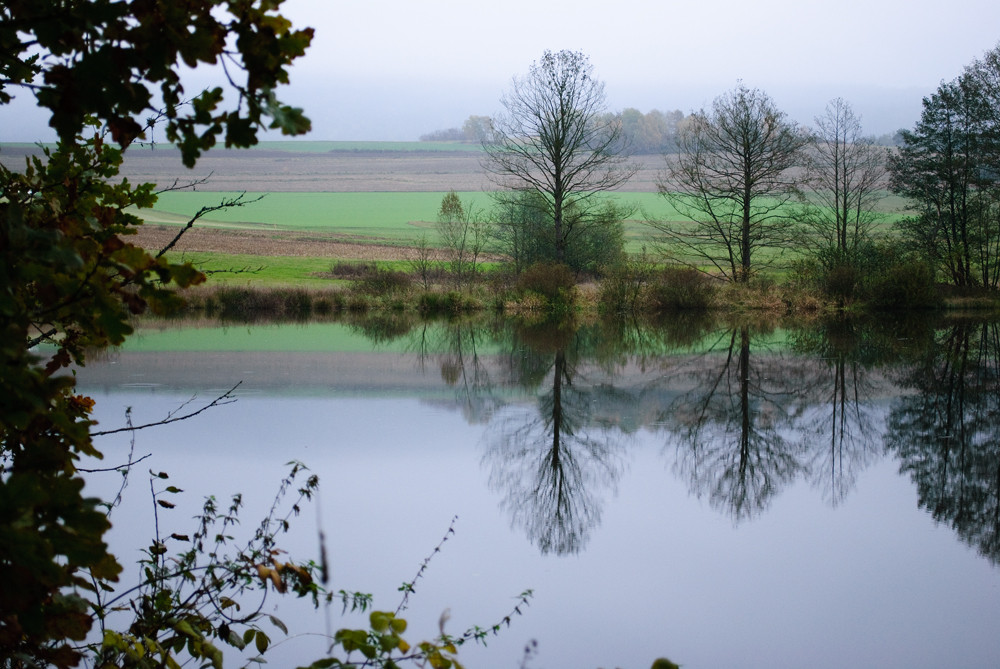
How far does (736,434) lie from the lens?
11.1 metres

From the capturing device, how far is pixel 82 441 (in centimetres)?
201

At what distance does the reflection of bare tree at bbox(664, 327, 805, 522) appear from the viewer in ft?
28.7

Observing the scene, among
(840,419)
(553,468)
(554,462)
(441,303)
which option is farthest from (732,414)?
(441,303)

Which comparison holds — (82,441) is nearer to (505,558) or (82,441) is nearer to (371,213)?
(505,558)

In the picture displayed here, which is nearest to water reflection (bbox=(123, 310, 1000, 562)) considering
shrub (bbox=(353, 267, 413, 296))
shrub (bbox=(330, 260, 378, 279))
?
shrub (bbox=(353, 267, 413, 296))

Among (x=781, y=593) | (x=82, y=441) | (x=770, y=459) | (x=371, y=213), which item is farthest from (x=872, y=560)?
(x=371, y=213)

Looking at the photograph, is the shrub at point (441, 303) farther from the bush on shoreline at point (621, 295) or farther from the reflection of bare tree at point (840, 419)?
the reflection of bare tree at point (840, 419)

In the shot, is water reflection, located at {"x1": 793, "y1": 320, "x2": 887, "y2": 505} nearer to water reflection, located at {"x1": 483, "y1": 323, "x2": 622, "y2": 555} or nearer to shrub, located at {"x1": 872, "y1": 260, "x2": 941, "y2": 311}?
water reflection, located at {"x1": 483, "y1": 323, "x2": 622, "y2": 555}

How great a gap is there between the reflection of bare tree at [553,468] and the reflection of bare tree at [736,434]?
894 mm

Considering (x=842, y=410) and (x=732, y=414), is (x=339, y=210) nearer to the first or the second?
(x=732, y=414)

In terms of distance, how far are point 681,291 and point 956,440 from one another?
18.2m

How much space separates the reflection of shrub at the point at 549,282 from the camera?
2881 cm

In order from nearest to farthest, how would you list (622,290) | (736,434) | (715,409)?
(736,434)
(715,409)
(622,290)

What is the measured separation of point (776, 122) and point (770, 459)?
20.5 m
